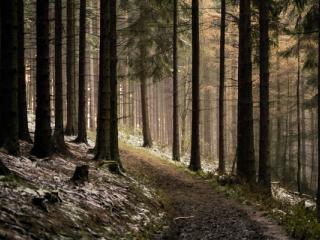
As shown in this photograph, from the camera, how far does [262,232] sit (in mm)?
8570

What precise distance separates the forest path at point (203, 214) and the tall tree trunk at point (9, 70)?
3.64m

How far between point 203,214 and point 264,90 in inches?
228

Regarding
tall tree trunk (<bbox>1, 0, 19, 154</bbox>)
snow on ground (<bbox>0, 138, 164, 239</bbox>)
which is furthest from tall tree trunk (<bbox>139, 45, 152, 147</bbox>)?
tall tree trunk (<bbox>1, 0, 19, 154</bbox>)

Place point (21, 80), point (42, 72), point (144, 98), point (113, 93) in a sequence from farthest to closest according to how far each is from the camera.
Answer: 1. point (144, 98)
2. point (113, 93)
3. point (21, 80)
4. point (42, 72)

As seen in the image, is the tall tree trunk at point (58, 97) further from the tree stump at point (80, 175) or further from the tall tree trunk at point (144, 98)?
the tall tree trunk at point (144, 98)

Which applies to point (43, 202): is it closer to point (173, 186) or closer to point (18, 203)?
point (18, 203)

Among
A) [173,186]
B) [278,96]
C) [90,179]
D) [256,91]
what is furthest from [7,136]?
[256,91]

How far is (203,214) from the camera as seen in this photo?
1055 cm

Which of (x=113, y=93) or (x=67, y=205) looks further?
(x=113, y=93)

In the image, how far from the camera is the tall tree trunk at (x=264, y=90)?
1445 centimetres

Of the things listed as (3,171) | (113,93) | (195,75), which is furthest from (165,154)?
(3,171)

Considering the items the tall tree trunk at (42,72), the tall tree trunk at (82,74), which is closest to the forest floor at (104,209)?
the tall tree trunk at (42,72)

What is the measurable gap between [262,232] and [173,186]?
637 cm

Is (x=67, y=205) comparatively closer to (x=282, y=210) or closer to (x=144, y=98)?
(x=282, y=210)
